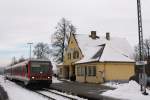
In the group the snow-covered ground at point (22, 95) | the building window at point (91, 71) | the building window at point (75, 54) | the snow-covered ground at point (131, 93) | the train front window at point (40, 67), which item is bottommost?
the snow-covered ground at point (22, 95)

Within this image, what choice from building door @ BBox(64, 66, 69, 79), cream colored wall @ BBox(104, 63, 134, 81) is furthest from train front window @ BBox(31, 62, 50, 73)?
building door @ BBox(64, 66, 69, 79)

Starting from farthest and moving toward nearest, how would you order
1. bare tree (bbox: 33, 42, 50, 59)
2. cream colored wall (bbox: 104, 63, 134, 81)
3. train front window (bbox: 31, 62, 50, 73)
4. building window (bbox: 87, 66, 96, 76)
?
1. bare tree (bbox: 33, 42, 50, 59)
2. building window (bbox: 87, 66, 96, 76)
3. cream colored wall (bbox: 104, 63, 134, 81)
4. train front window (bbox: 31, 62, 50, 73)

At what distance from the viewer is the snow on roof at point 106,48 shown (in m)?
47.3

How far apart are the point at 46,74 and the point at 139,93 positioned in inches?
548

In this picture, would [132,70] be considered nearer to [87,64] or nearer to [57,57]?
[87,64]

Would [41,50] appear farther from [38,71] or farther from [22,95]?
[22,95]

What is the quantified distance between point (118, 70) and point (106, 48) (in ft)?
12.1

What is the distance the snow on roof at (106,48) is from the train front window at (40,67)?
12.4m

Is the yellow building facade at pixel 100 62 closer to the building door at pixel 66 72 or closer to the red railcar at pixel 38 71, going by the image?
the building door at pixel 66 72

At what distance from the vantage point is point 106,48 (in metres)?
48.8

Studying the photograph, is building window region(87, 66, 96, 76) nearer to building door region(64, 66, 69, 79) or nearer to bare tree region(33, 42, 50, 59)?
building door region(64, 66, 69, 79)

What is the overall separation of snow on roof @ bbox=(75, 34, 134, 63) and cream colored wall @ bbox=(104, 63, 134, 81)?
26.5 inches

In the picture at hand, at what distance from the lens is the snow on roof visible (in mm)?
47306

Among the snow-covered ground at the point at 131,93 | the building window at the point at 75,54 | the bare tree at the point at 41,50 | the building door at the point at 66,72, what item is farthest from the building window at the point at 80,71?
the bare tree at the point at 41,50
